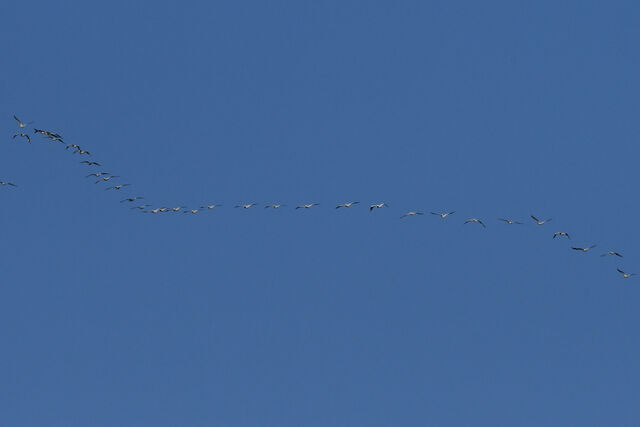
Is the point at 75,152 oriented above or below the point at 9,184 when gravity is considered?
above

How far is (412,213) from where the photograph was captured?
4427 inches

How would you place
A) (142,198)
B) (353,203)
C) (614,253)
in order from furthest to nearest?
(142,198)
(353,203)
(614,253)

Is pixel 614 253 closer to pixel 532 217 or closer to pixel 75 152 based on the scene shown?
pixel 532 217

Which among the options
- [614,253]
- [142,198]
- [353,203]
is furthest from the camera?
[142,198]

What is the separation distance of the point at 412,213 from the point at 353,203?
8323 mm

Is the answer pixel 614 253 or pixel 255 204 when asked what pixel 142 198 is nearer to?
pixel 255 204

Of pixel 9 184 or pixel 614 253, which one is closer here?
pixel 614 253

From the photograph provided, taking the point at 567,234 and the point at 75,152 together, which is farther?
the point at 75,152

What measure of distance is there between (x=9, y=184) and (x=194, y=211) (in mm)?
18482

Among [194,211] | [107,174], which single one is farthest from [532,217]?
[107,174]

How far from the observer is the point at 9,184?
122 meters

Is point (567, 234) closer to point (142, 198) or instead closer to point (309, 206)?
point (309, 206)

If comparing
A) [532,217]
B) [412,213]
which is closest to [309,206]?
[412,213]

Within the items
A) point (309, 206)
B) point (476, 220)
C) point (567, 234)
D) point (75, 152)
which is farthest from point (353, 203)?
point (75, 152)
